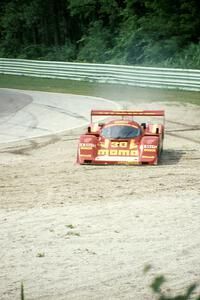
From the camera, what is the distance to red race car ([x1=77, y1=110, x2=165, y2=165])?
14125mm

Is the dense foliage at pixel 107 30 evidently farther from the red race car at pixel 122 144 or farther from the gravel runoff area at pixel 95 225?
the gravel runoff area at pixel 95 225

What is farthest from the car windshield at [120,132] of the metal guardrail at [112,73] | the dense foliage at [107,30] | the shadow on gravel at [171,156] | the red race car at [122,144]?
the dense foliage at [107,30]

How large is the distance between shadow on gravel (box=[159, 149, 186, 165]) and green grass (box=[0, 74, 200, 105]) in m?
8.66

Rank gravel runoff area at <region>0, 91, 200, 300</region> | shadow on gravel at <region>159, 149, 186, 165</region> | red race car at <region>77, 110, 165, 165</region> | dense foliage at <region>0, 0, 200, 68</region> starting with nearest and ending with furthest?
gravel runoff area at <region>0, 91, 200, 300</region> → red race car at <region>77, 110, 165, 165</region> → shadow on gravel at <region>159, 149, 186, 165</region> → dense foliage at <region>0, 0, 200, 68</region>

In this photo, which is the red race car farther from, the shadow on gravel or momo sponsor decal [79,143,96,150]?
the shadow on gravel

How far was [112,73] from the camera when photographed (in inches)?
1241

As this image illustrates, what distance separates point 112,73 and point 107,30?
13197mm

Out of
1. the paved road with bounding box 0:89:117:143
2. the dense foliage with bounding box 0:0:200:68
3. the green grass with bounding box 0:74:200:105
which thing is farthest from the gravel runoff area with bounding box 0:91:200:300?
the dense foliage with bounding box 0:0:200:68

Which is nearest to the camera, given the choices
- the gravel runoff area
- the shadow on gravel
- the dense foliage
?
the gravel runoff area

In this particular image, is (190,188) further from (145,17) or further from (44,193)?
(145,17)

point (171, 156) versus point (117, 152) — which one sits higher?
point (117, 152)

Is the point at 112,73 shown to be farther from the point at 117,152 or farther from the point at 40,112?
the point at 117,152

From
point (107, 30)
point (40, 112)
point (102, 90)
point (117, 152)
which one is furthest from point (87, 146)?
point (107, 30)

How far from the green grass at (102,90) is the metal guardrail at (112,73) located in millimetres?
488
